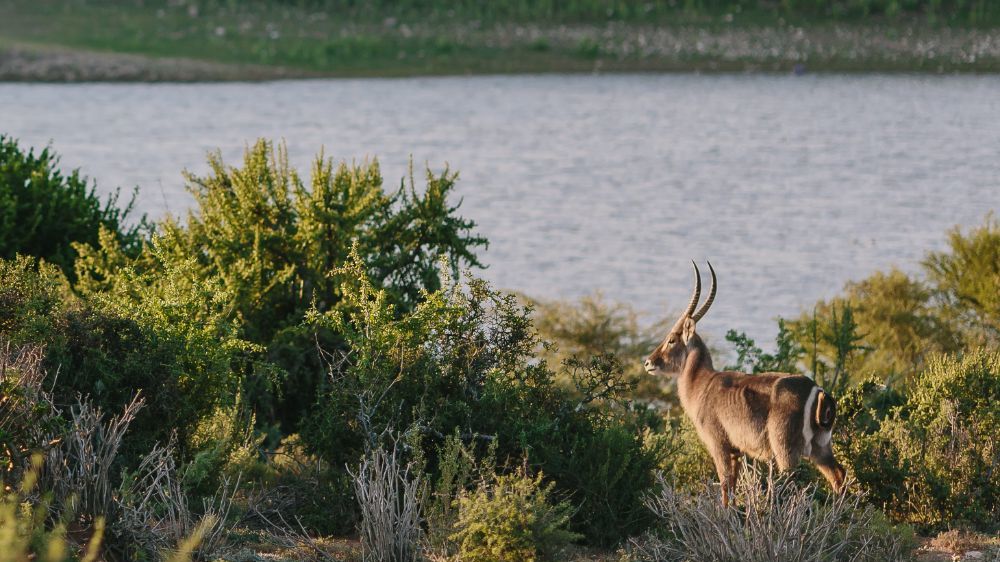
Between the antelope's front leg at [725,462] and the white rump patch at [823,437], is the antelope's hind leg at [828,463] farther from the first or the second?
the antelope's front leg at [725,462]

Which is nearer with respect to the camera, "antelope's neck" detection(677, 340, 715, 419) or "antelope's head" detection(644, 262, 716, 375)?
"antelope's neck" detection(677, 340, 715, 419)

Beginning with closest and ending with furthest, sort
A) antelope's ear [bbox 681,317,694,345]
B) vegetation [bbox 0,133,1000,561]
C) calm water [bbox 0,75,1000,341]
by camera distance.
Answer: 1. vegetation [bbox 0,133,1000,561]
2. antelope's ear [bbox 681,317,694,345]
3. calm water [bbox 0,75,1000,341]

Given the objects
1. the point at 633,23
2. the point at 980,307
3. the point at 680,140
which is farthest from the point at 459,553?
the point at 633,23

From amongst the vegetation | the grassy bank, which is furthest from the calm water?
the vegetation

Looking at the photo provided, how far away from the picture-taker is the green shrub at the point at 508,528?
24.0ft

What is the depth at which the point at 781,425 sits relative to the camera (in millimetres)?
8500

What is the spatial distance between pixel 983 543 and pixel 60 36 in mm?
73714

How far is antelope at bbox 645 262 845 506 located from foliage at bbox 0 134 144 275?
9.03 metres

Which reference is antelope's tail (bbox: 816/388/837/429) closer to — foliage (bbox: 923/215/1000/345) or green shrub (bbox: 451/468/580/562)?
green shrub (bbox: 451/468/580/562)

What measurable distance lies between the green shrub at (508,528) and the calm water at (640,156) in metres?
20.2

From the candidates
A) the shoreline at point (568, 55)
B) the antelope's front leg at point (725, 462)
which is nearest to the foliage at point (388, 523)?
the antelope's front leg at point (725, 462)

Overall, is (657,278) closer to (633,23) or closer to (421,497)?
(421,497)

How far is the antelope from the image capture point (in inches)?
333

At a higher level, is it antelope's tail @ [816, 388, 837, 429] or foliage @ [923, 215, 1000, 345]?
antelope's tail @ [816, 388, 837, 429]
